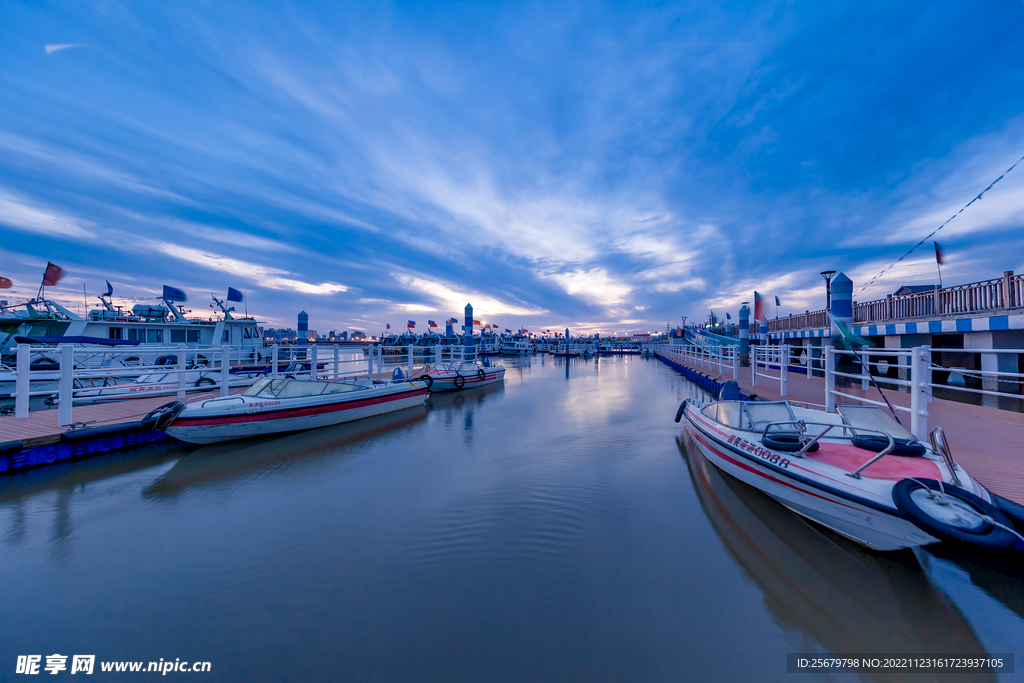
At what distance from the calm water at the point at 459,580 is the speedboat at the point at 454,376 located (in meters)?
10.3

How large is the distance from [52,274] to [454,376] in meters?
21.5

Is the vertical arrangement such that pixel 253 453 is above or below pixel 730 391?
below

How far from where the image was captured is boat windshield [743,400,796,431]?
18.0 feet

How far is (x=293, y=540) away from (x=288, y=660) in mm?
1840

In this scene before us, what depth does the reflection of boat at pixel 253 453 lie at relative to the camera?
6.16 metres

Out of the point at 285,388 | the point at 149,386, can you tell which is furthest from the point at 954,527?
the point at 149,386

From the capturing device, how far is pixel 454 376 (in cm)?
1750

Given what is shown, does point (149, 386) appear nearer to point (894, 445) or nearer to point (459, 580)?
point (459, 580)

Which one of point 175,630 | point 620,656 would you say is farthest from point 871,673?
point 175,630

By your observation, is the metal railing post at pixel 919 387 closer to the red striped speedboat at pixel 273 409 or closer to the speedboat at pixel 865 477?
the speedboat at pixel 865 477

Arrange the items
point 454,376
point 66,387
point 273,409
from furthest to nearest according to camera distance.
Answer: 1. point 454,376
2. point 273,409
3. point 66,387

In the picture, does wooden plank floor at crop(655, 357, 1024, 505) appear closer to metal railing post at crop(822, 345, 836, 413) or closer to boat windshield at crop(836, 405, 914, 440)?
boat windshield at crop(836, 405, 914, 440)

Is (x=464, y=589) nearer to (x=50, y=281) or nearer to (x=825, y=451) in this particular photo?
(x=825, y=451)

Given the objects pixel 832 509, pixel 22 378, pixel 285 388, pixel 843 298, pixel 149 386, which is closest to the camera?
pixel 832 509
